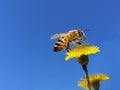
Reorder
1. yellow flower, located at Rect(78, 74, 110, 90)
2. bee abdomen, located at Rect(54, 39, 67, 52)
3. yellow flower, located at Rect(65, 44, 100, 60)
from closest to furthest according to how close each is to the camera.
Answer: yellow flower, located at Rect(65, 44, 100, 60)
yellow flower, located at Rect(78, 74, 110, 90)
bee abdomen, located at Rect(54, 39, 67, 52)

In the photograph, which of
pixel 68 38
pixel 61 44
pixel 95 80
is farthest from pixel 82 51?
pixel 68 38

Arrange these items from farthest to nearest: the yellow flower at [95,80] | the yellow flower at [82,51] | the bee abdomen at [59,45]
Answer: the bee abdomen at [59,45]
the yellow flower at [95,80]
the yellow flower at [82,51]

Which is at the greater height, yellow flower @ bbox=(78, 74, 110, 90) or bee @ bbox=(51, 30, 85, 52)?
bee @ bbox=(51, 30, 85, 52)

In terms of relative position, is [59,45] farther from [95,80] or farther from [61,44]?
[95,80]

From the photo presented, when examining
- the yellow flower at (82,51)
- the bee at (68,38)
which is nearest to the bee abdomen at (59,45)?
the bee at (68,38)

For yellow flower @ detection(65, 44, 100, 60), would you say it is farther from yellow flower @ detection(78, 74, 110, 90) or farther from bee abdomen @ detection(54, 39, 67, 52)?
bee abdomen @ detection(54, 39, 67, 52)

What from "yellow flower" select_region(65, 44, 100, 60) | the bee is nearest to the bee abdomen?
the bee

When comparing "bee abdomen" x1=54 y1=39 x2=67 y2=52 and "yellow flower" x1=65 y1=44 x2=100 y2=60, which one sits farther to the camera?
"bee abdomen" x1=54 y1=39 x2=67 y2=52

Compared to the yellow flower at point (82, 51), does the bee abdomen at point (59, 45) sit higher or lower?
higher

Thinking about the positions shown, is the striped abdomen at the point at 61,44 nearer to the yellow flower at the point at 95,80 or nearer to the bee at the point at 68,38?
the bee at the point at 68,38
